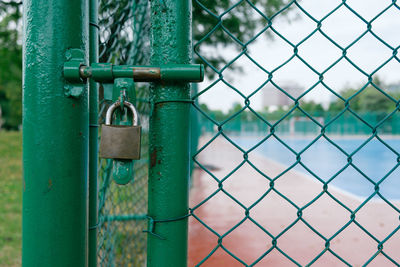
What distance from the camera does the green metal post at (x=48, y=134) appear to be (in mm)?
649

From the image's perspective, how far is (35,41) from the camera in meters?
0.65

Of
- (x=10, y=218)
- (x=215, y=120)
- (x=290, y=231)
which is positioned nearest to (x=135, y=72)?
(x=290, y=231)

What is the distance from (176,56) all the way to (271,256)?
2578mm

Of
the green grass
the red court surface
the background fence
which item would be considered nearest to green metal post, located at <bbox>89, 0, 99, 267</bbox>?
the background fence

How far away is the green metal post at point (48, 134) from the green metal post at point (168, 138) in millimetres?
170

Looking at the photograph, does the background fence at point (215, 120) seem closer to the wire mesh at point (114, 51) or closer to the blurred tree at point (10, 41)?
the wire mesh at point (114, 51)

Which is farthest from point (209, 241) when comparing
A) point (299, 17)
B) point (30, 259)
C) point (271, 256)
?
point (299, 17)

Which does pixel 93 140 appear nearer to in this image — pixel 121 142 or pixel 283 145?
pixel 121 142

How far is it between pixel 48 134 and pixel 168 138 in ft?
0.80

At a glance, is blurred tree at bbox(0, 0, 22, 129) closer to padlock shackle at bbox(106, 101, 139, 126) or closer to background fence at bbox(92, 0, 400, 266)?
background fence at bbox(92, 0, 400, 266)

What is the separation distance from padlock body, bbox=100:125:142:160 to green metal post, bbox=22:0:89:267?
0.27 ft

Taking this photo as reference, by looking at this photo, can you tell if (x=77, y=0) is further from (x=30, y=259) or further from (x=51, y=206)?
(x=30, y=259)

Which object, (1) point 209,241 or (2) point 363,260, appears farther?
(1) point 209,241

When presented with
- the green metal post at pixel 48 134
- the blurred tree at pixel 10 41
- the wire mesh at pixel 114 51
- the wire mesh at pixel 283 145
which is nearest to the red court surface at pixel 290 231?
the wire mesh at pixel 283 145
